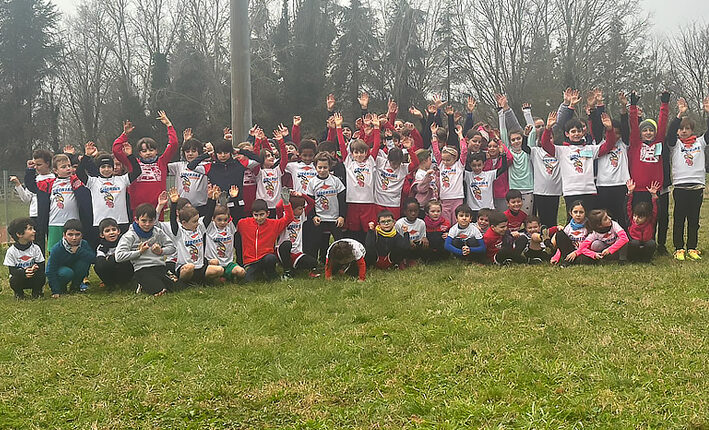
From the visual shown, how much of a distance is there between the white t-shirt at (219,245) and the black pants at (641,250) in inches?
196

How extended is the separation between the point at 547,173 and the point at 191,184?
483cm

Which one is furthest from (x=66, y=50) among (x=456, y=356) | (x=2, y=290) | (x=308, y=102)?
(x=456, y=356)

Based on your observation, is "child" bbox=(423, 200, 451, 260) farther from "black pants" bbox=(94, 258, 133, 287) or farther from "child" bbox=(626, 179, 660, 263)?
"black pants" bbox=(94, 258, 133, 287)

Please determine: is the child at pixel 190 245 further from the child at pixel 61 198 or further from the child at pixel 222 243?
the child at pixel 61 198

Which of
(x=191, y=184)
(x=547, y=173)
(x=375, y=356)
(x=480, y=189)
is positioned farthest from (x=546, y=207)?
(x=191, y=184)

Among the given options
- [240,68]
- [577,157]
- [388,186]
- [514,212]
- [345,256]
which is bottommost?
[345,256]

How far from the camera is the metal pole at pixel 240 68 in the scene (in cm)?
855

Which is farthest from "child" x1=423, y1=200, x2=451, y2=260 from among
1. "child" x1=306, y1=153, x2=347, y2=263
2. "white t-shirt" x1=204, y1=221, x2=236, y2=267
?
"white t-shirt" x1=204, y1=221, x2=236, y2=267

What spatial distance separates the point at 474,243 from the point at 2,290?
6.02 metres

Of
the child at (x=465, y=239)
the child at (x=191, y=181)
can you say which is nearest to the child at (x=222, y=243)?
the child at (x=191, y=181)

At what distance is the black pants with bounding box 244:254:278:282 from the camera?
6961 mm

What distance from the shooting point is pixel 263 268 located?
7043 mm

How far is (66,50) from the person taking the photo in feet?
133

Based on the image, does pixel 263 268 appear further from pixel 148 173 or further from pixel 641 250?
pixel 641 250
